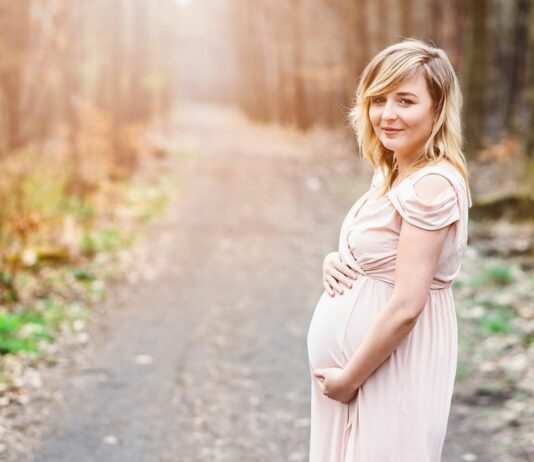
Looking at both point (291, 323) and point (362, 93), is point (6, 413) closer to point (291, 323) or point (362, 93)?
point (291, 323)

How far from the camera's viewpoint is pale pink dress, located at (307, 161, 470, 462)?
2248 millimetres

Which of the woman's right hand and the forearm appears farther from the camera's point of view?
the woman's right hand

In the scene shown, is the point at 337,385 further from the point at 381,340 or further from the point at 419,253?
the point at 419,253

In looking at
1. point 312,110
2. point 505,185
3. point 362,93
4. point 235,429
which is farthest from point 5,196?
point 312,110

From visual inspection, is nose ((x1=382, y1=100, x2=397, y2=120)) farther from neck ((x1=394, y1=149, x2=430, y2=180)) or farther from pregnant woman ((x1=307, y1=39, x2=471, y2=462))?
neck ((x1=394, y1=149, x2=430, y2=180))

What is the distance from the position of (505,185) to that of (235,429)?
30.2ft

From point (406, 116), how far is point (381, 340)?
722 mm

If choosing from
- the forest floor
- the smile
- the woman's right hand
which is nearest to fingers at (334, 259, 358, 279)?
the woman's right hand

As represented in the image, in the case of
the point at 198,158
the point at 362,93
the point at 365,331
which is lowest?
the point at 198,158

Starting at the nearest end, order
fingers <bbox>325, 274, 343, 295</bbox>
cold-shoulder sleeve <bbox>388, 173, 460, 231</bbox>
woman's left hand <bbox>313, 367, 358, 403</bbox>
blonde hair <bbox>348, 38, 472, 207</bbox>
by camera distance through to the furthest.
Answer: cold-shoulder sleeve <bbox>388, 173, 460, 231</bbox>, blonde hair <bbox>348, 38, 472, 207</bbox>, woman's left hand <bbox>313, 367, 358, 403</bbox>, fingers <bbox>325, 274, 343, 295</bbox>

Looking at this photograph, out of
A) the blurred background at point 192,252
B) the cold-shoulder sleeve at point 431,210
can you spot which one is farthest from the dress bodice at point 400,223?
the blurred background at point 192,252

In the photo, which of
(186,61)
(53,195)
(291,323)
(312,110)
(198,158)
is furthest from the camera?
(186,61)

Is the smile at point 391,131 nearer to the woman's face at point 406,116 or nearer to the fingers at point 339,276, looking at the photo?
the woman's face at point 406,116

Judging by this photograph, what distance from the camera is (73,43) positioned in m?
13.8
